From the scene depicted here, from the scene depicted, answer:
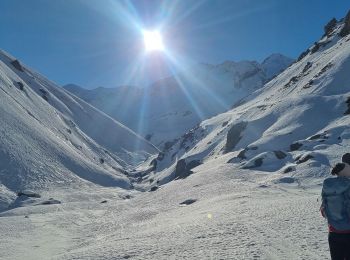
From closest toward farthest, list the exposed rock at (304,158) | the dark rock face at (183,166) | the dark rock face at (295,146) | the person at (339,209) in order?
the person at (339,209) → the exposed rock at (304,158) → the dark rock face at (295,146) → the dark rock face at (183,166)

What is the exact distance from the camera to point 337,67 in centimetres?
8406

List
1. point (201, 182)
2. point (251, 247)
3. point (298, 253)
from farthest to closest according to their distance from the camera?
1. point (201, 182)
2. point (251, 247)
3. point (298, 253)

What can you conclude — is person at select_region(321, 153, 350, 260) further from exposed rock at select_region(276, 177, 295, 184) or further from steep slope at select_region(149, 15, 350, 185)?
steep slope at select_region(149, 15, 350, 185)

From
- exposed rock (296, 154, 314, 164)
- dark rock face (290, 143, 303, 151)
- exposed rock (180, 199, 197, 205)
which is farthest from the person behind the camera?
dark rock face (290, 143, 303, 151)

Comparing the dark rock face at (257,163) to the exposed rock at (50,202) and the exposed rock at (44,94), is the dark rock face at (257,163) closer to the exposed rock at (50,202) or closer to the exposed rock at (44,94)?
the exposed rock at (50,202)

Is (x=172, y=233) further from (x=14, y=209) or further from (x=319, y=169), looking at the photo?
(x=14, y=209)

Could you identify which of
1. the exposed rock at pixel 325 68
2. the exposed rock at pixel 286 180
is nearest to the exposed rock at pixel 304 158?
the exposed rock at pixel 286 180

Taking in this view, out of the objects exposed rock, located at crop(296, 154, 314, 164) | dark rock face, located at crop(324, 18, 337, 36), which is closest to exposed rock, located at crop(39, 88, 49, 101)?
dark rock face, located at crop(324, 18, 337, 36)

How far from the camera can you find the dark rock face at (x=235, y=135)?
82875 mm

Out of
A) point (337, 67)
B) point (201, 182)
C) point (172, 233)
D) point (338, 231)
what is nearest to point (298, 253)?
point (338, 231)

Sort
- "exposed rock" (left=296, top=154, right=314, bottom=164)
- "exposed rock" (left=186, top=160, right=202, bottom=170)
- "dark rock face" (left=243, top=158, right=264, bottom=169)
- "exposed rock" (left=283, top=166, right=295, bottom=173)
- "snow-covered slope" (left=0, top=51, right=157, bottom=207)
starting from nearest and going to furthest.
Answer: "exposed rock" (left=283, top=166, right=295, bottom=173) → "exposed rock" (left=296, top=154, right=314, bottom=164) → "dark rock face" (left=243, top=158, right=264, bottom=169) → "snow-covered slope" (left=0, top=51, right=157, bottom=207) → "exposed rock" (left=186, top=160, right=202, bottom=170)

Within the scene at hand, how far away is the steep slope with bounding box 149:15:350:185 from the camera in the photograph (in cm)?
5291

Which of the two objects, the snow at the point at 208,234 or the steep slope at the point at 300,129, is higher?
the steep slope at the point at 300,129

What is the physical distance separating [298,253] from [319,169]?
110ft
